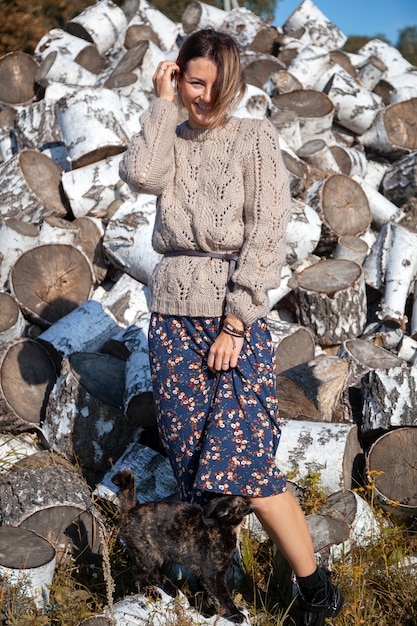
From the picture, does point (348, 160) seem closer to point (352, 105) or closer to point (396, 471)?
point (352, 105)

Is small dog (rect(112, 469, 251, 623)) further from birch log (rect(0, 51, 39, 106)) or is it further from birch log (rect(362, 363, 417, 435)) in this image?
birch log (rect(0, 51, 39, 106))

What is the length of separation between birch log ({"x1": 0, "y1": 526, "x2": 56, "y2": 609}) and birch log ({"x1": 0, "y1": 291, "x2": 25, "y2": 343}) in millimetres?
2079

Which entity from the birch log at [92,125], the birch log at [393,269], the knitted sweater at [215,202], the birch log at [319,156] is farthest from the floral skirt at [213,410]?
the birch log at [319,156]

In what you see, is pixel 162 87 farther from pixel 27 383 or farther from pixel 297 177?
pixel 297 177

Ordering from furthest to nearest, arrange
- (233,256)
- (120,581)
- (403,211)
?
1. (403,211)
2. (120,581)
3. (233,256)

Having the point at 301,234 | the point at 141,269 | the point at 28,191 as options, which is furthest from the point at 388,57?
the point at 141,269

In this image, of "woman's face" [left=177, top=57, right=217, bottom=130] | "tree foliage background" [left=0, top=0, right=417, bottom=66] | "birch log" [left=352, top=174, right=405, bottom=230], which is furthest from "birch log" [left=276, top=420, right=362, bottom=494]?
"tree foliage background" [left=0, top=0, right=417, bottom=66]

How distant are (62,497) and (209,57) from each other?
6.85 feet

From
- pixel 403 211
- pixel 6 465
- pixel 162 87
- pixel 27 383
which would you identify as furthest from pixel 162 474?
pixel 403 211

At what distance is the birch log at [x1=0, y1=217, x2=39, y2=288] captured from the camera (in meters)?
5.29

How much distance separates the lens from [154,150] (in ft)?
8.21

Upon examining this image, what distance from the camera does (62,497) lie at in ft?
10.7

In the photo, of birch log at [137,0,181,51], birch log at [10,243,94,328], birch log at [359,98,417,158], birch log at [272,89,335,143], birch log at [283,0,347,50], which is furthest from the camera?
birch log at [283,0,347,50]

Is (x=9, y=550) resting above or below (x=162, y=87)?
below
